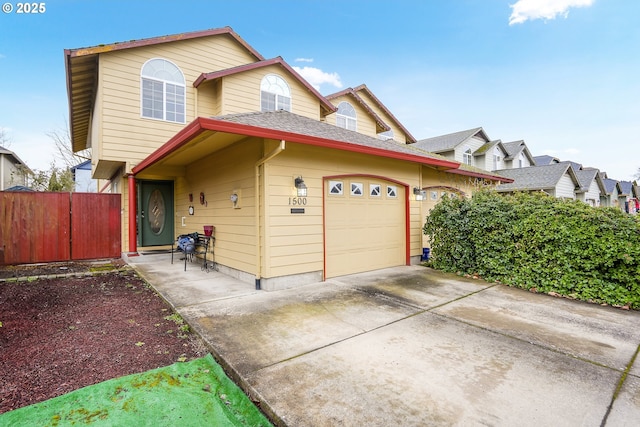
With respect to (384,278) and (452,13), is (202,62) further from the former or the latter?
(452,13)

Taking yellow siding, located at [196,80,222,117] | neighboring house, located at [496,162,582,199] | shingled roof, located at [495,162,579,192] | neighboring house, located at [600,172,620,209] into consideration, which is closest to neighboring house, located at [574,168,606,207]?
neighboring house, located at [496,162,582,199]

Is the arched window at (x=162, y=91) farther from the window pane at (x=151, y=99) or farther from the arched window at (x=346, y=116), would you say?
the arched window at (x=346, y=116)

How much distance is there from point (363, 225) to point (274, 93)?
5.51 metres

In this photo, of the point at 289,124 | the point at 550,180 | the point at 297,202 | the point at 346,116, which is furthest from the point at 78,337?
the point at 550,180

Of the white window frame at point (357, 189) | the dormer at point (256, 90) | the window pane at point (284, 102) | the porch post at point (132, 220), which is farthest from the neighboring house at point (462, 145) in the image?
the porch post at point (132, 220)

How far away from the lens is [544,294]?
4.77 metres

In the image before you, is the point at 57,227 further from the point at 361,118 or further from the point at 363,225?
the point at 361,118

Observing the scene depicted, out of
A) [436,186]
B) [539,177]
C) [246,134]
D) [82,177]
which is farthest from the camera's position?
[82,177]

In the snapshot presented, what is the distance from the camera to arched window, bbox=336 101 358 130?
11.7m

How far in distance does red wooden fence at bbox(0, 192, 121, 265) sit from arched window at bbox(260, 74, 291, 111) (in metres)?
5.17

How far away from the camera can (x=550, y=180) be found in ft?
58.0

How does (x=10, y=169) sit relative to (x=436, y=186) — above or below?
above

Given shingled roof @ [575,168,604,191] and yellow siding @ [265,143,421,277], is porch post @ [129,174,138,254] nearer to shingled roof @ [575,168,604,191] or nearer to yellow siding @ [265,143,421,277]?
yellow siding @ [265,143,421,277]

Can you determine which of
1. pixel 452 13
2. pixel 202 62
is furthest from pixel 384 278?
pixel 452 13
